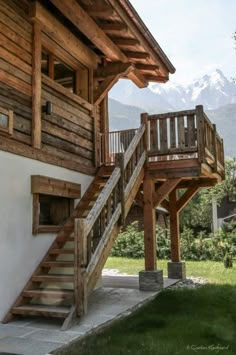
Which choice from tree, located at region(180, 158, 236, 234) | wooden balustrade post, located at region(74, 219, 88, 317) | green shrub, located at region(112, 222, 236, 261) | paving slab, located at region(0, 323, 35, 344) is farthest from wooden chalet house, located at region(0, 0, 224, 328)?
tree, located at region(180, 158, 236, 234)

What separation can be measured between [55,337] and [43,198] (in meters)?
3.10

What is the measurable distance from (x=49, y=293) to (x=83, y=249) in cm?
86

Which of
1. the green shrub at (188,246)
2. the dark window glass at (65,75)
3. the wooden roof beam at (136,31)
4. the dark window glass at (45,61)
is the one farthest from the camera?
the green shrub at (188,246)

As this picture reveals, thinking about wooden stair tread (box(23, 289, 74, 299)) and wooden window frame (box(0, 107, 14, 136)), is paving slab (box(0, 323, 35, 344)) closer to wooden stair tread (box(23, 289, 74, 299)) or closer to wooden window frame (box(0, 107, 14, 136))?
wooden stair tread (box(23, 289, 74, 299))

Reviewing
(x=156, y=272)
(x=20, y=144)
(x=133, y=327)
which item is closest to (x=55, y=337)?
(x=133, y=327)

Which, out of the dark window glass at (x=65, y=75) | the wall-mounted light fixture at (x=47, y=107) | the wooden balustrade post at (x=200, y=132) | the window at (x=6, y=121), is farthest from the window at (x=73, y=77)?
the window at (x=6, y=121)

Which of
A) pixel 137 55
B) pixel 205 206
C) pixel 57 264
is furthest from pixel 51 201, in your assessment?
pixel 205 206

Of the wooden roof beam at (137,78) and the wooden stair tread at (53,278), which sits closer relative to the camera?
the wooden stair tread at (53,278)

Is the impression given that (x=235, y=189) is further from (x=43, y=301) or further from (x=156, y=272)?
(x=43, y=301)

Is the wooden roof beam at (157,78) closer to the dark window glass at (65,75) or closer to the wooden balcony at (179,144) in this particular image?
the wooden balcony at (179,144)

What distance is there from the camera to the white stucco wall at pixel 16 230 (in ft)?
18.7

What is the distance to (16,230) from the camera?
599 cm

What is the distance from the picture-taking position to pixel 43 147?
6.87m

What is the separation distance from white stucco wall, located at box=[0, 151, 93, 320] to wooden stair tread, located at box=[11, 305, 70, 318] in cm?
22
